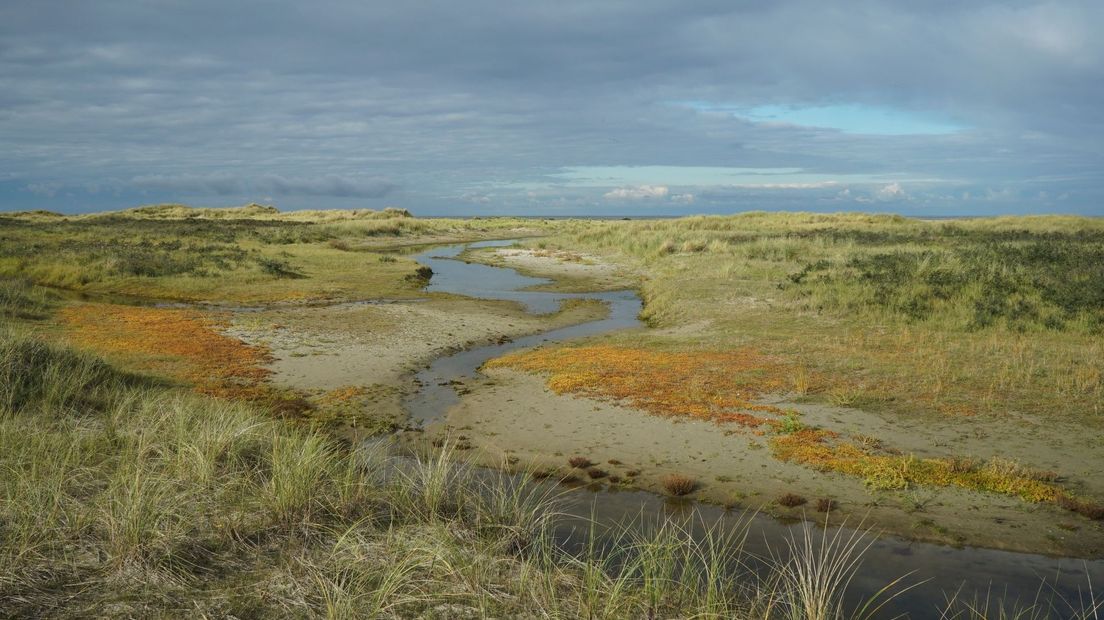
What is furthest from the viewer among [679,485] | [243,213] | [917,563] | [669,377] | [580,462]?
[243,213]

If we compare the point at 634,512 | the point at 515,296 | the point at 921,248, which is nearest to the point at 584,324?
the point at 515,296

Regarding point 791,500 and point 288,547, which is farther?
point 791,500

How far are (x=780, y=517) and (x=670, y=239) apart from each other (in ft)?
141

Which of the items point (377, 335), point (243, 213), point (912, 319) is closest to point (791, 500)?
point (912, 319)

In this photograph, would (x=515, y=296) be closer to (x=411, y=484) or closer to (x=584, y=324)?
(x=584, y=324)

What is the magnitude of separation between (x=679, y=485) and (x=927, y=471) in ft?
12.0

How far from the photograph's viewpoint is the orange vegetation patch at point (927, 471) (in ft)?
31.3

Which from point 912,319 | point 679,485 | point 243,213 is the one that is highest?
point 243,213

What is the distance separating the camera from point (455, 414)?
1388cm

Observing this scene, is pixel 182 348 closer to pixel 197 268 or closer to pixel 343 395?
pixel 343 395

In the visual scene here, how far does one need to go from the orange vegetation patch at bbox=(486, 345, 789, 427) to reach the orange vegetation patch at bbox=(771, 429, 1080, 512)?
167cm

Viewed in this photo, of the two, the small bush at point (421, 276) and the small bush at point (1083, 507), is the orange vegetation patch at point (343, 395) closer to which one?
the small bush at point (1083, 507)

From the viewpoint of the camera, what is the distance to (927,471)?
10086 mm

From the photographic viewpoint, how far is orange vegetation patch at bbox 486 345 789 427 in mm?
13562
